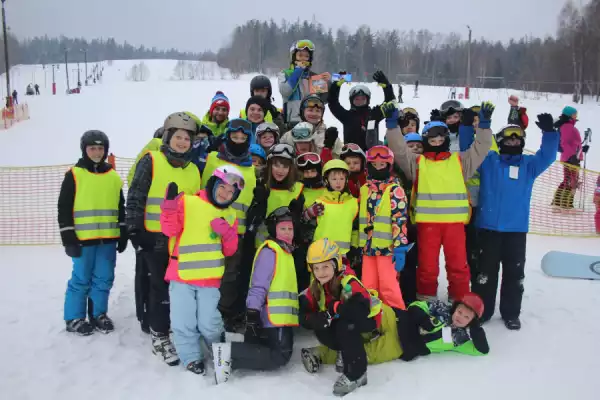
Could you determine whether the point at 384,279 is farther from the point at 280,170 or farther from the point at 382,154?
the point at 280,170

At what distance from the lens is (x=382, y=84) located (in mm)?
5070

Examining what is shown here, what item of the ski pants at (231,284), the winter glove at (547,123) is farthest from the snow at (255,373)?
the winter glove at (547,123)

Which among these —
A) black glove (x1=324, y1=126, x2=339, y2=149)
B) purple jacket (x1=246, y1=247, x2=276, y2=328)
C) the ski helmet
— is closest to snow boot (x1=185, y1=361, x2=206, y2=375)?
purple jacket (x1=246, y1=247, x2=276, y2=328)

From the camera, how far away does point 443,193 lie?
4.44 meters

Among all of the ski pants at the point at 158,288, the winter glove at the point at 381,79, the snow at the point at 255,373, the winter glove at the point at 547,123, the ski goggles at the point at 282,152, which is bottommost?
the snow at the point at 255,373

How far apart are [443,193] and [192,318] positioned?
2486mm

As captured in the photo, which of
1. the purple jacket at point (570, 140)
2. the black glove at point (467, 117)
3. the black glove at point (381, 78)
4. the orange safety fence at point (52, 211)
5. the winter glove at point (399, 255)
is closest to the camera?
the winter glove at point (399, 255)

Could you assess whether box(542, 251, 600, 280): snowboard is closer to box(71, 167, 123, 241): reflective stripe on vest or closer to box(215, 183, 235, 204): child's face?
box(215, 183, 235, 204): child's face

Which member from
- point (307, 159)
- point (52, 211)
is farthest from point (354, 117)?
point (52, 211)

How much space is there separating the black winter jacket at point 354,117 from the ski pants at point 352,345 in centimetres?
266

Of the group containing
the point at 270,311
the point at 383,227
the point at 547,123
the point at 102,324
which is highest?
the point at 547,123

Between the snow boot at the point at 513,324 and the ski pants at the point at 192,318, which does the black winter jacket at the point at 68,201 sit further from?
the snow boot at the point at 513,324

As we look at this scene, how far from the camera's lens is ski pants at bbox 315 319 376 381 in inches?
141

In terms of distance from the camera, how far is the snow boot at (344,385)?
3.51m
